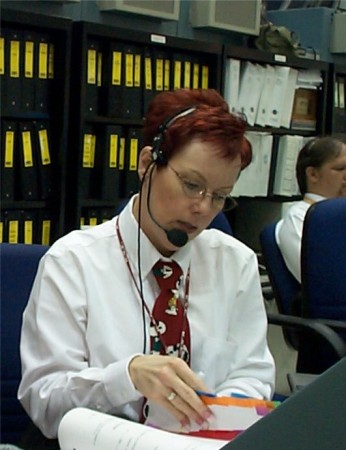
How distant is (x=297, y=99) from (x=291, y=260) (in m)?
2.09

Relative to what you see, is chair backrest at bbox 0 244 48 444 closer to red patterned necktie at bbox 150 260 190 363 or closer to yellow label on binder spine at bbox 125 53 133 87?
red patterned necktie at bbox 150 260 190 363

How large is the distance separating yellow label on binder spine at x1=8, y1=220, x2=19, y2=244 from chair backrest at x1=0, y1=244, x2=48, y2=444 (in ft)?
5.94

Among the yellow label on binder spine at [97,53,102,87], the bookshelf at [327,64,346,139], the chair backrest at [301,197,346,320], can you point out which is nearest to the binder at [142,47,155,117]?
the yellow label on binder spine at [97,53,102,87]

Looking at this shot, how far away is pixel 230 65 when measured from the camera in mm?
4023

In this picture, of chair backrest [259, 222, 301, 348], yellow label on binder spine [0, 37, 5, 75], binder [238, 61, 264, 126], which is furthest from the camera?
binder [238, 61, 264, 126]

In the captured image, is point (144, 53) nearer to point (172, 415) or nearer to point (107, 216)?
point (107, 216)

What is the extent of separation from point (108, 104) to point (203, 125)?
227cm

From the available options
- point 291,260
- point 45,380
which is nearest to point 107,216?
point 291,260

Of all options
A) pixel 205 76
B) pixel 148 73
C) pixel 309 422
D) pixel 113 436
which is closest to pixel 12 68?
pixel 148 73

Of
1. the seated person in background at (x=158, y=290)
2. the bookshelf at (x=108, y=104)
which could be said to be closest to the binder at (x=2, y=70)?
the bookshelf at (x=108, y=104)

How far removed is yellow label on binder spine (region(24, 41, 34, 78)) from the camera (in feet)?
10.8

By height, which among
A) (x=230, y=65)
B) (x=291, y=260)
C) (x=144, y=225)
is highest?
(x=230, y=65)

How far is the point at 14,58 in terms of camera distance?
3262 millimetres

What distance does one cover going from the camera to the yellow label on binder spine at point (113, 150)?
3598 mm
